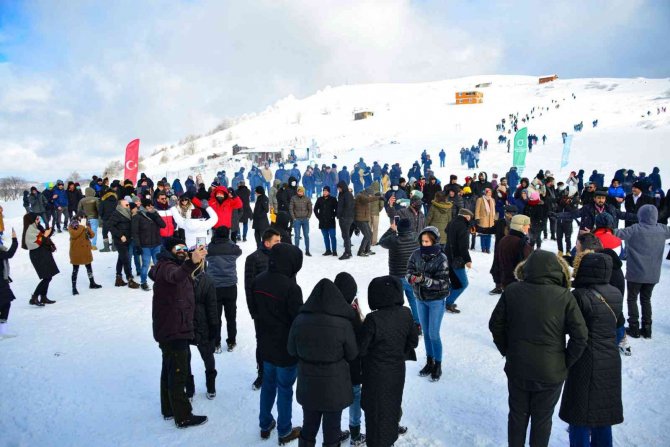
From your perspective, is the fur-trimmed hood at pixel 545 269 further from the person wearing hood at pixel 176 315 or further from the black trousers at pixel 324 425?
the person wearing hood at pixel 176 315

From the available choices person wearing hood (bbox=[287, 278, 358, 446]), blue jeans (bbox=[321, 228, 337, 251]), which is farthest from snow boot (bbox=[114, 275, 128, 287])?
→ person wearing hood (bbox=[287, 278, 358, 446])

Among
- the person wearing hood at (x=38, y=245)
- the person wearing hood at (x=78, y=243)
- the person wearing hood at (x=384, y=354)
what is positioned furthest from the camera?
the person wearing hood at (x=78, y=243)

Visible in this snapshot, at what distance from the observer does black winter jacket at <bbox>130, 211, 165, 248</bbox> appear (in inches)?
321

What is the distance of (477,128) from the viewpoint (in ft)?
154

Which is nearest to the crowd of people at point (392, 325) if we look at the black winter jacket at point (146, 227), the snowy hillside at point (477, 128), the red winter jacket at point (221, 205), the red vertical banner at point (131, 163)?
the black winter jacket at point (146, 227)

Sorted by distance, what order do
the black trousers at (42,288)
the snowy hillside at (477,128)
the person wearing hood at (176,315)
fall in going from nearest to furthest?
the person wearing hood at (176,315) < the black trousers at (42,288) < the snowy hillside at (477,128)

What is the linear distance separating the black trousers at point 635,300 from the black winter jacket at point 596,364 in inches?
106

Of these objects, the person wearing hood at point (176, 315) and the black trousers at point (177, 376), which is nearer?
the person wearing hood at point (176, 315)

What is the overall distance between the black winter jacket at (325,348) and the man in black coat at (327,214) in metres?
7.28

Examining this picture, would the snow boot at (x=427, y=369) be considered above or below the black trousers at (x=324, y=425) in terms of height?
below

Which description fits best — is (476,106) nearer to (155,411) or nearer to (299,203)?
(299,203)

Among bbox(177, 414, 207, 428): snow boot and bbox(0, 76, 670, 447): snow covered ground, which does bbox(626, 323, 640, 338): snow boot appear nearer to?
bbox(0, 76, 670, 447): snow covered ground

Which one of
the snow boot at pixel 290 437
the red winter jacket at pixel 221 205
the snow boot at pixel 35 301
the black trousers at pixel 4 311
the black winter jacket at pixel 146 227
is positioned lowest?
the snow boot at pixel 290 437

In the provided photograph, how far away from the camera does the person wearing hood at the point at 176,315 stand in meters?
3.93
